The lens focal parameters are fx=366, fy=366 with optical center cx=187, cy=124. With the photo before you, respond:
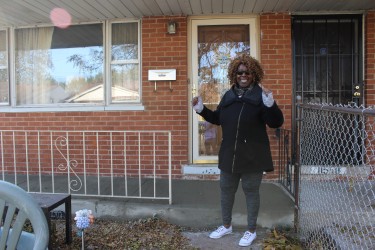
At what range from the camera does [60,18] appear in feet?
18.2

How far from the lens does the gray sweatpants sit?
11.0 feet

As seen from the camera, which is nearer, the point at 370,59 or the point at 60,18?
the point at 370,59

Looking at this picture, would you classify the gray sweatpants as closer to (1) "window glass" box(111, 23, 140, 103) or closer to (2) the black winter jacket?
(2) the black winter jacket

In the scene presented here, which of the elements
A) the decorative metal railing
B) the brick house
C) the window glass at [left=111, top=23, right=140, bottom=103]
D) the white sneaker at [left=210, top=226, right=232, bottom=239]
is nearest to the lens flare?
the brick house

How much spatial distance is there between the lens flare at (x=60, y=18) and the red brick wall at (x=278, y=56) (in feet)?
9.35

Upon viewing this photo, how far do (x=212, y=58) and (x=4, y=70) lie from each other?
11.3 ft

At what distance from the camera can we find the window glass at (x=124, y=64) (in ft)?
18.4

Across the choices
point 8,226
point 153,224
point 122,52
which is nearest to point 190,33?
point 122,52

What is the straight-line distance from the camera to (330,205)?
315cm

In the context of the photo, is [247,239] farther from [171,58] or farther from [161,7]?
[161,7]

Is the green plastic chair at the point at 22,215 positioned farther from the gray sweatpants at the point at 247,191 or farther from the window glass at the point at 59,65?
the window glass at the point at 59,65

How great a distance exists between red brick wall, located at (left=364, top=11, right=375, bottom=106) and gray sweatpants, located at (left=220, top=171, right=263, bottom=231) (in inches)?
105

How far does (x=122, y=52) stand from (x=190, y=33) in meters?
1.10

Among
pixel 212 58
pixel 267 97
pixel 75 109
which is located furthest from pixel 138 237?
pixel 212 58
